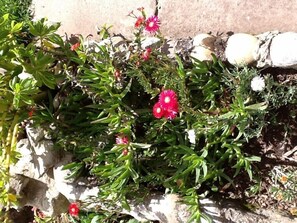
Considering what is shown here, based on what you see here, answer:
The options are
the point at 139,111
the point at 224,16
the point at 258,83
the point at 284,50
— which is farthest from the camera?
the point at 139,111

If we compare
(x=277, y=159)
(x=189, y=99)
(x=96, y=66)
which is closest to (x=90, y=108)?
(x=96, y=66)

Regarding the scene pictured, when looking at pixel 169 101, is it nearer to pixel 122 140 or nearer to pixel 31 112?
pixel 122 140

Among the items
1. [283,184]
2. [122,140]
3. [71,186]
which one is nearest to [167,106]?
[122,140]

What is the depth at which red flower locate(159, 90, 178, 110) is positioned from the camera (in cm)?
282

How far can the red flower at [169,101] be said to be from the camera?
282cm

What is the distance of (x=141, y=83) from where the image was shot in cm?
309

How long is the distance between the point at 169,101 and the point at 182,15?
2.66 feet

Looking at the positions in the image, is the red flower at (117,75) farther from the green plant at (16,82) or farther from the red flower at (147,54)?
the green plant at (16,82)

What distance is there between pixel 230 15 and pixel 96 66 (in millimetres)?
874

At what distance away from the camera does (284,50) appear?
2.76 meters

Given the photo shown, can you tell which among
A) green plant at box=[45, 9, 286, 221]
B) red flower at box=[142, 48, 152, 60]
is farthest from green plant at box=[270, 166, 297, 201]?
red flower at box=[142, 48, 152, 60]

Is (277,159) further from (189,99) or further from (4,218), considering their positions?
(4,218)

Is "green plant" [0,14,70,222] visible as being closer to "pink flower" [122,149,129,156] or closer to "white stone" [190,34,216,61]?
"pink flower" [122,149,129,156]

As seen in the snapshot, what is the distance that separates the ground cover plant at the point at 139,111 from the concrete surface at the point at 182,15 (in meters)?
0.15
